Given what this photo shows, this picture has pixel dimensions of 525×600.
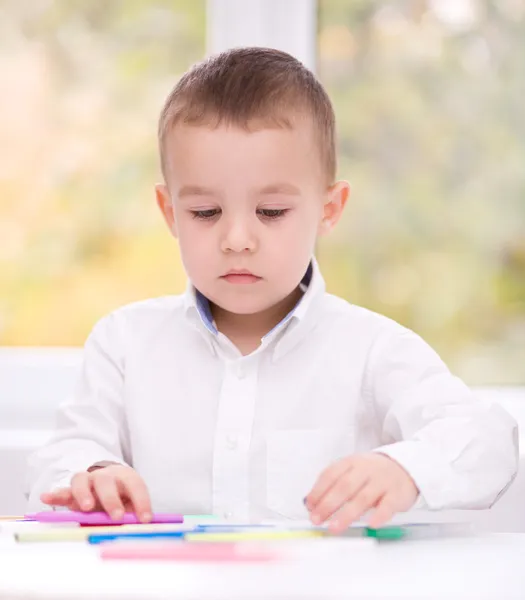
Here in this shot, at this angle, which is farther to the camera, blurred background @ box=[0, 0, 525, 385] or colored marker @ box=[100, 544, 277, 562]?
blurred background @ box=[0, 0, 525, 385]

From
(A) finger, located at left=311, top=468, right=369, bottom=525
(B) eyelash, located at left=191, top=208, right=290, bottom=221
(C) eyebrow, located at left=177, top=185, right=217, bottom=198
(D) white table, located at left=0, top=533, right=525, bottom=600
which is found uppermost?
(C) eyebrow, located at left=177, top=185, right=217, bottom=198

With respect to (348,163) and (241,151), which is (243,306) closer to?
(241,151)

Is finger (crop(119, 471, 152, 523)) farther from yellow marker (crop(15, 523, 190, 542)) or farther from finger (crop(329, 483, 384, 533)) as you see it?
finger (crop(329, 483, 384, 533))

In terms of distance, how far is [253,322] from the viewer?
1102mm

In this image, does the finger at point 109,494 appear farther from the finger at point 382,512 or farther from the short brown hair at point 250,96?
the short brown hair at point 250,96

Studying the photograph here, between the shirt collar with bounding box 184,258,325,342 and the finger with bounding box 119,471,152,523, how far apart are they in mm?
257

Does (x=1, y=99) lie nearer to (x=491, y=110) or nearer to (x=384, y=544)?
(x=491, y=110)

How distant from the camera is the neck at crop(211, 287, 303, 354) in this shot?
1096 mm

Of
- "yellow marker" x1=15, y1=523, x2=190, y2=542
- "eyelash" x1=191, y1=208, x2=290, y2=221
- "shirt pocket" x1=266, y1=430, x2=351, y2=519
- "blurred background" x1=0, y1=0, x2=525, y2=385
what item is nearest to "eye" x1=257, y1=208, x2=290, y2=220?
"eyelash" x1=191, y1=208, x2=290, y2=221

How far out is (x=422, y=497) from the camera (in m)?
0.86

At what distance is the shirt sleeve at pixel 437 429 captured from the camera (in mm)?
856

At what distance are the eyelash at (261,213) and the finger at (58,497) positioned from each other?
31 cm

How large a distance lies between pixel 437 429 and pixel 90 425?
15.1 inches

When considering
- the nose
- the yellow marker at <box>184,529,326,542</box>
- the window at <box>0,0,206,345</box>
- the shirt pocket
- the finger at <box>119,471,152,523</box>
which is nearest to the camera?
the yellow marker at <box>184,529,326,542</box>
